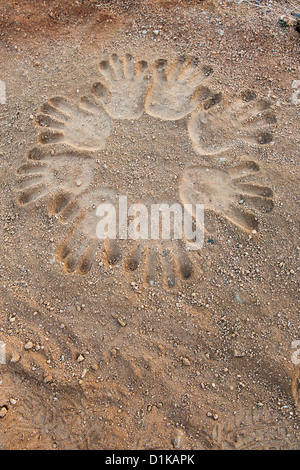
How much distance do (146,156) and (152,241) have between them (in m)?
0.86

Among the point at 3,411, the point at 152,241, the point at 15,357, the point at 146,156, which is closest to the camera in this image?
the point at 3,411

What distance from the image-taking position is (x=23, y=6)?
4.22m

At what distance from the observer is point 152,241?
10.3 ft

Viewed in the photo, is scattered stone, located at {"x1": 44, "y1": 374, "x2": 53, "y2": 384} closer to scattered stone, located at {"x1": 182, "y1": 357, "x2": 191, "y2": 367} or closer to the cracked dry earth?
the cracked dry earth

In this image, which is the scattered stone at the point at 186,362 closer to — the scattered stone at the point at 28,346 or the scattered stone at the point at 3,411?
the scattered stone at the point at 28,346

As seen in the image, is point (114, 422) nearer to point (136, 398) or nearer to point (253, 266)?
point (136, 398)

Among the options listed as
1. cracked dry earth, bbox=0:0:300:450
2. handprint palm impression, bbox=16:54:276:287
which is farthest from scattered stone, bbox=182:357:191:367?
handprint palm impression, bbox=16:54:276:287

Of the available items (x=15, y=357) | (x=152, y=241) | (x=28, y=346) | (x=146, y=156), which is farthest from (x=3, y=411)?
(x=146, y=156)

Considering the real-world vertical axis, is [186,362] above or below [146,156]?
below

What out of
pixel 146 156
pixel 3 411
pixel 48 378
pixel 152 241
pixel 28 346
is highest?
pixel 146 156

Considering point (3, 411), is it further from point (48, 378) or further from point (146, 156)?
point (146, 156)

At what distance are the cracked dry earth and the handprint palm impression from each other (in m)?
0.02

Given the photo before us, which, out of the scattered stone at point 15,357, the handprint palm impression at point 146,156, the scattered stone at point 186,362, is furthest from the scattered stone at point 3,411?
the scattered stone at point 186,362

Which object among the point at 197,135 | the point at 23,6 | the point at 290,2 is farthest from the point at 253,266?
the point at 23,6
